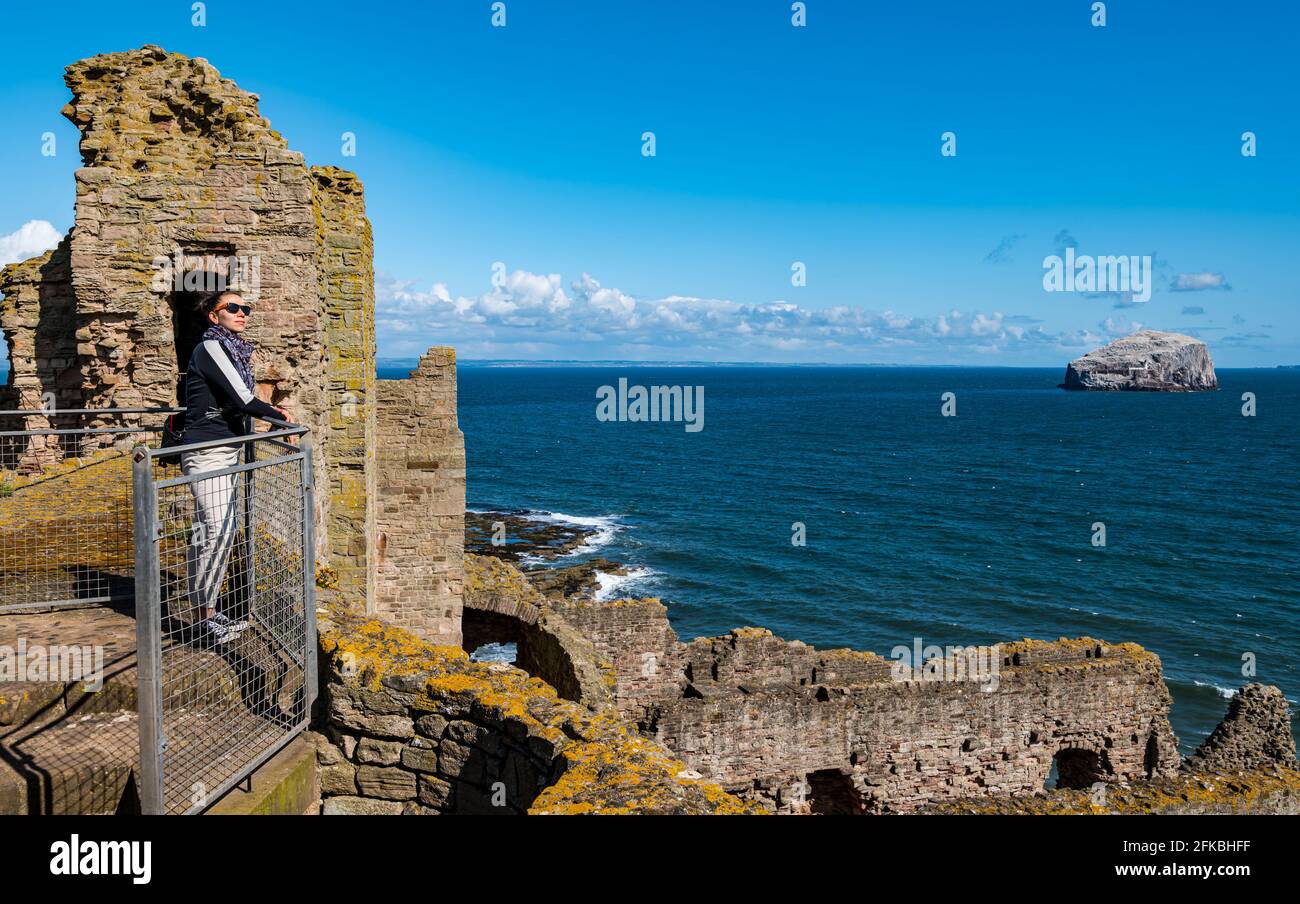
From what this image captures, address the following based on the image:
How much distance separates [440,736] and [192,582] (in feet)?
7.90

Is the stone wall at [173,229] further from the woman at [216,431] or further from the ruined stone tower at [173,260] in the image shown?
the woman at [216,431]

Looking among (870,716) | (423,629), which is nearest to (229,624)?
(423,629)

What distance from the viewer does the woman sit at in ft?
21.0

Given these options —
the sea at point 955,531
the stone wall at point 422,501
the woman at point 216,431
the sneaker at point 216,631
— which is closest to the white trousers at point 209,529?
the woman at point 216,431

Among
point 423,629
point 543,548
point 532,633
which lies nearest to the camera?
point 423,629

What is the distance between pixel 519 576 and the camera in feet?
65.4

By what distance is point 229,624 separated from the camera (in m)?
6.41

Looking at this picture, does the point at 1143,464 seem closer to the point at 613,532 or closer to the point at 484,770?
the point at 613,532

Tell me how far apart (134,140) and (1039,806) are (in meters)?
14.8

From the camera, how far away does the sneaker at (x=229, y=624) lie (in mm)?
6301

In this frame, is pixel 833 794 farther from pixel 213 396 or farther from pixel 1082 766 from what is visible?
pixel 213 396

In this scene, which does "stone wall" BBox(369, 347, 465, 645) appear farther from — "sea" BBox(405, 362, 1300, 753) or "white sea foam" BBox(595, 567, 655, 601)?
"white sea foam" BBox(595, 567, 655, 601)
